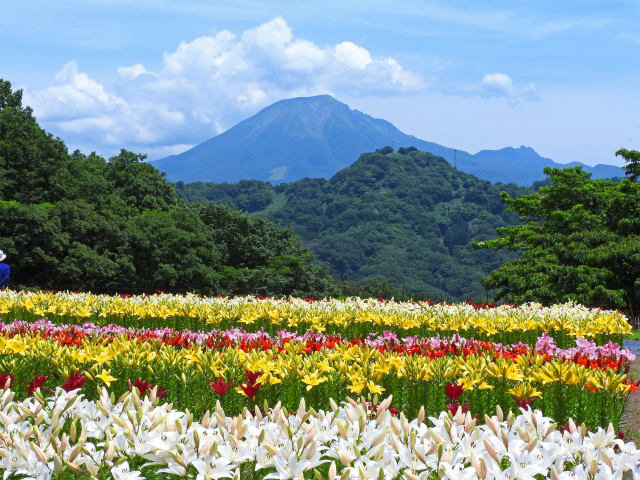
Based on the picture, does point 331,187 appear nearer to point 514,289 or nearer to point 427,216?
point 427,216

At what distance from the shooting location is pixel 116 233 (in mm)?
32281

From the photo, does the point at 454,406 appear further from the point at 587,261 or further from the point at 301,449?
the point at 587,261

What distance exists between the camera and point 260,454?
→ 3.11m

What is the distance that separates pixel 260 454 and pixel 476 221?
131 meters

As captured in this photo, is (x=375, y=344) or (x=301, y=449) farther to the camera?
(x=375, y=344)

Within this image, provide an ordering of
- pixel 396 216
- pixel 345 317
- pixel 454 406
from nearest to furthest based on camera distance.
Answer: pixel 454 406 < pixel 345 317 < pixel 396 216

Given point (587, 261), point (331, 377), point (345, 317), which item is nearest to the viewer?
point (331, 377)

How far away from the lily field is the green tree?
8753 mm

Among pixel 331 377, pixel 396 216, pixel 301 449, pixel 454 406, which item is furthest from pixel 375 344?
pixel 396 216

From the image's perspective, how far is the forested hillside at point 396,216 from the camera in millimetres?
109125

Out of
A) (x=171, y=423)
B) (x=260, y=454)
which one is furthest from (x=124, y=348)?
(x=260, y=454)

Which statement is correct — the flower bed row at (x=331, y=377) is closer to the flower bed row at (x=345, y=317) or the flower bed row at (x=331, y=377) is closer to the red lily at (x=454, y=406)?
the red lily at (x=454, y=406)

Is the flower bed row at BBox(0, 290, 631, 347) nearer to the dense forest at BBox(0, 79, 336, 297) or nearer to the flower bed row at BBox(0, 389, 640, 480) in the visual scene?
the flower bed row at BBox(0, 389, 640, 480)

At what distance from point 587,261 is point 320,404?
17304 mm
